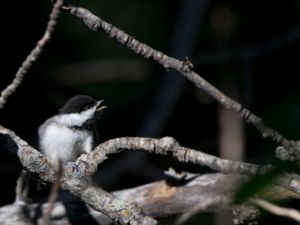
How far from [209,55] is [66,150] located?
1.29m

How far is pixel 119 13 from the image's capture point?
5.02m

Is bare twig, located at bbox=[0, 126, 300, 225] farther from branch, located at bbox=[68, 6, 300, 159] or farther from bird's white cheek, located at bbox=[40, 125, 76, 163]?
bird's white cheek, located at bbox=[40, 125, 76, 163]

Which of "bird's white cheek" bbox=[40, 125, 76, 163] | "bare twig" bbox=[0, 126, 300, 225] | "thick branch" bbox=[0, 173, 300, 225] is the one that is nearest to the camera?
"bare twig" bbox=[0, 126, 300, 225]

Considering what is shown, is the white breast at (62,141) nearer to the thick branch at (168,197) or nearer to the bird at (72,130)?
the bird at (72,130)

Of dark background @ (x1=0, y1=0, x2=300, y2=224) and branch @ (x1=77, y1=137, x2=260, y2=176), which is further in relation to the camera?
dark background @ (x1=0, y1=0, x2=300, y2=224)

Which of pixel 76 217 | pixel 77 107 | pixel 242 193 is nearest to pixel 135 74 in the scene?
pixel 77 107

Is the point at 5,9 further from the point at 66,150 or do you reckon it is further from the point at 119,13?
the point at 66,150

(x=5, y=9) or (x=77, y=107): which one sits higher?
(x=5, y=9)

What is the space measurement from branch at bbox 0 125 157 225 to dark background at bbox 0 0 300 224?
1971 millimetres

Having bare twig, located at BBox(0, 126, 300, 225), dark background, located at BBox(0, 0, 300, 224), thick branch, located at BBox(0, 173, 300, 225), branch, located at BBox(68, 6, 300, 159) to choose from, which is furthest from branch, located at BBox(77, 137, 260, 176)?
dark background, located at BBox(0, 0, 300, 224)

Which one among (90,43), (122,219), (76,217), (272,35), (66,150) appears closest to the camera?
(122,219)

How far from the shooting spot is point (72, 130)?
3.65m

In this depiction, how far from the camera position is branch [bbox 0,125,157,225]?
2.00 meters

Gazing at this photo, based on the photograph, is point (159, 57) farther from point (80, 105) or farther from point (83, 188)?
point (80, 105)
